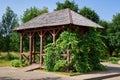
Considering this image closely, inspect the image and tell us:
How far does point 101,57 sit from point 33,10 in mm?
21923

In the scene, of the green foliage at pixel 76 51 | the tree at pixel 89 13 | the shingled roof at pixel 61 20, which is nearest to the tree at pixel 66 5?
the tree at pixel 89 13

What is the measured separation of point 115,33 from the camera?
1652 inches

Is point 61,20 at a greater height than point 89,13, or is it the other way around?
point 89,13

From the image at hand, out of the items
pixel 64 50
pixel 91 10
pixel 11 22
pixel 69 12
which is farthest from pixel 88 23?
pixel 91 10

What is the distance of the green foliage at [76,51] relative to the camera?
63.6 ft

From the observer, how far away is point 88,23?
21578mm

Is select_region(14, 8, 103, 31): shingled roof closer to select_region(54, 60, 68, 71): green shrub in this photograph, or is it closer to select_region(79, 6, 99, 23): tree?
select_region(54, 60, 68, 71): green shrub

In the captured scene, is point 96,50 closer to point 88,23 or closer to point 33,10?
point 88,23

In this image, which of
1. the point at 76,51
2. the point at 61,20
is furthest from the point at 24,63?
the point at 76,51

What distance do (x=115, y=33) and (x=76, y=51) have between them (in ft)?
78.9

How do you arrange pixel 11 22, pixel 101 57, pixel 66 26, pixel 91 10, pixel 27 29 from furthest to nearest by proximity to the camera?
1. pixel 91 10
2. pixel 11 22
3. pixel 27 29
4. pixel 101 57
5. pixel 66 26

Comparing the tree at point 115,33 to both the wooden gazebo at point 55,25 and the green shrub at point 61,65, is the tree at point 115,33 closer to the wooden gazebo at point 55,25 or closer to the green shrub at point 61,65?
the wooden gazebo at point 55,25

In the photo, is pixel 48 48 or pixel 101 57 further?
pixel 101 57

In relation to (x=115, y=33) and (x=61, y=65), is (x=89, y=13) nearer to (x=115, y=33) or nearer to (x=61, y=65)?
(x=115, y=33)
